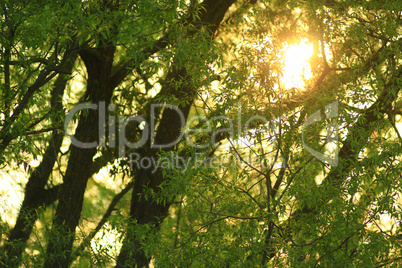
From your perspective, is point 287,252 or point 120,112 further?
point 120,112

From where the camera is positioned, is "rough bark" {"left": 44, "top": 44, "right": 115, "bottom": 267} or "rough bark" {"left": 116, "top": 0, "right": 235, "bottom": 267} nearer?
"rough bark" {"left": 44, "top": 44, "right": 115, "bottom": 267}

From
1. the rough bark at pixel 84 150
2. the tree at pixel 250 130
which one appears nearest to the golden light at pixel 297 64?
the tree at pixel 250 130

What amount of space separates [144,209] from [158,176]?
0.43 metres

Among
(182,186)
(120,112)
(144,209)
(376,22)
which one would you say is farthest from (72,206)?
(376,22)

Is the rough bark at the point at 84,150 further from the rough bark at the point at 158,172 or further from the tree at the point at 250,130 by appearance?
the rough bark at the point at 158,172

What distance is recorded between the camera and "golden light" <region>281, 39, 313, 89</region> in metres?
4.46

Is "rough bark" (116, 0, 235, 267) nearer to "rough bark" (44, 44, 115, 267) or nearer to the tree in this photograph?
the tree

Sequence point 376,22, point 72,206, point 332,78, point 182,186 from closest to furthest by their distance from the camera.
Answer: point 182,186, point 376,22, point 332,78, point 72,206

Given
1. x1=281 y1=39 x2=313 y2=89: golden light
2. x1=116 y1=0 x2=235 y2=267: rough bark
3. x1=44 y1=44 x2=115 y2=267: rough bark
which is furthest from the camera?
x1=116 y1=0 x2=235 y2=267: rough bark

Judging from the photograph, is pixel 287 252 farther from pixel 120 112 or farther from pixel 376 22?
pixel 120 112

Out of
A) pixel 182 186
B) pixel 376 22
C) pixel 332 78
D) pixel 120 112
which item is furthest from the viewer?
pixel 120 112

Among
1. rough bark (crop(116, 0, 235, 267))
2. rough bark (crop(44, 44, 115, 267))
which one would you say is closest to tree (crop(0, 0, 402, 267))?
rough bark (crop(44, 44, 115, 267))

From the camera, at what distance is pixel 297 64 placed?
4926 mm

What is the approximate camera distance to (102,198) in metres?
9.88
